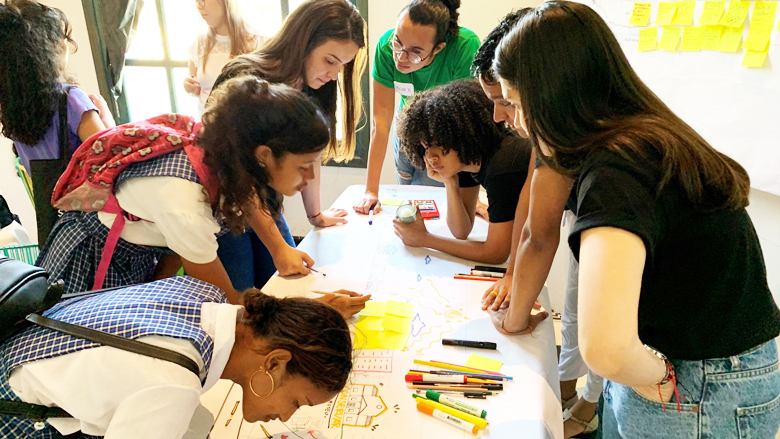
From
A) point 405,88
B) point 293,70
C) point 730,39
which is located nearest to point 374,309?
point 293,70

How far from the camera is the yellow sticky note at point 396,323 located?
111cm

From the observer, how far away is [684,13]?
5.34 ft

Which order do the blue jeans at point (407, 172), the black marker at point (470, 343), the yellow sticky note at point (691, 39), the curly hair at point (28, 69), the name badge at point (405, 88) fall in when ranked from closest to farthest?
1. the black marker at point (470, 343)
2. the curly hair at point (28, 69)
3. the yellow sticky note at point (691, 39)
4. the name badge at point (405, 88)
5. the blue jeans at point (407, 172)

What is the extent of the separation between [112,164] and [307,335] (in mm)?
613

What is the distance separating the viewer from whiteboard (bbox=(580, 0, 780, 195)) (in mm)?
1425

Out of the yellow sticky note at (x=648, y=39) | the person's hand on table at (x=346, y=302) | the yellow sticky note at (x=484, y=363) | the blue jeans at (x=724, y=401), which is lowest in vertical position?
the yellow sticky note at (x=484, y=363)

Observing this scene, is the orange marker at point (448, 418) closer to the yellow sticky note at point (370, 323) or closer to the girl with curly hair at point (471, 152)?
the yellow sticky note at point (370, 323)

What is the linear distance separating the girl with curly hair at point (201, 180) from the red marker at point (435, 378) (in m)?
0.26

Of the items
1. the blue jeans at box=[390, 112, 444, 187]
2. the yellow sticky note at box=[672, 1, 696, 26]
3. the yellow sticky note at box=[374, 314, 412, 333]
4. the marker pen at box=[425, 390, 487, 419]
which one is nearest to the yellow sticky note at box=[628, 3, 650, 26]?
the yellow sticky note at box=[672, 1, 696, 26]

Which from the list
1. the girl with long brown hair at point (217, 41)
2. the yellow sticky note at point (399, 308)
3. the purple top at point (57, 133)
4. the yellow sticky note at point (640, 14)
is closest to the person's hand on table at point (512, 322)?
the yellow sticky note at point (399, 308)

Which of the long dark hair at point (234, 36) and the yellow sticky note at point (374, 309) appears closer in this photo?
the yellow sticky note at point (374, 309)

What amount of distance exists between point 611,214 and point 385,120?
1579 mm

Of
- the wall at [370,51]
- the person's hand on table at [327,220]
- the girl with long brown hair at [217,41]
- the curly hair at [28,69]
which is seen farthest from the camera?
the wall at [370,51]

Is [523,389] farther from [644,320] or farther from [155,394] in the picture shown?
[155,394]
